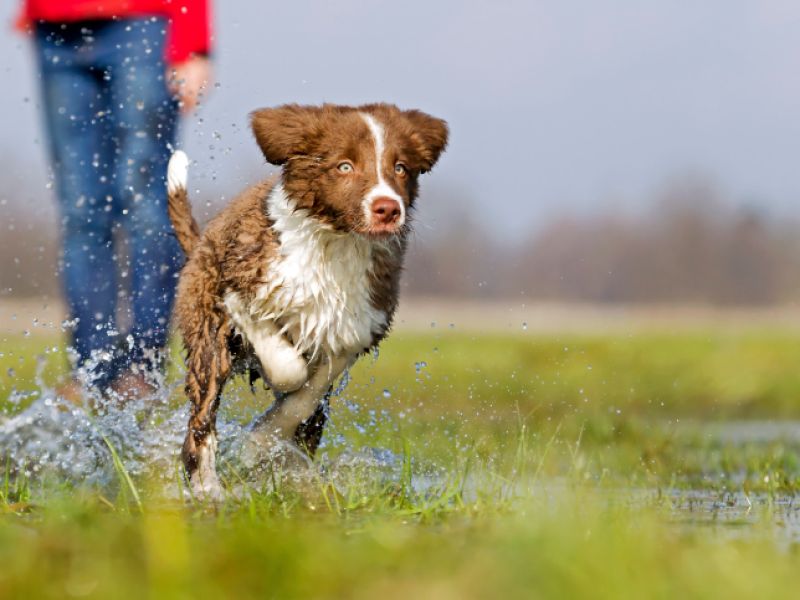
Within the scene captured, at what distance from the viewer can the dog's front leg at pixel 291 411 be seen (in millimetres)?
6062

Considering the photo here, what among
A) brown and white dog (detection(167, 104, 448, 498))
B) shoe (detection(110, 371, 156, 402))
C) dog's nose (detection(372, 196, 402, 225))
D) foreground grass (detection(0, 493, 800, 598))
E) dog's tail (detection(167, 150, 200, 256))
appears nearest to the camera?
foreground grass (detection(0, 493, 800, 598))

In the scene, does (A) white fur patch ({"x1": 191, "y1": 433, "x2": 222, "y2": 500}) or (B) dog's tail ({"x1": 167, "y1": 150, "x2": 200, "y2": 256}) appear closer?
(A) white fur patch ({"x1": 191, "y1": 433, "x2": 222, "y2": 500})

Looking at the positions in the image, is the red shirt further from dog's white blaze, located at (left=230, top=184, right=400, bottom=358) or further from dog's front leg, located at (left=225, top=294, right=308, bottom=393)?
dog's front leg, located at (left=225, top=294, right=308, bottom=393)

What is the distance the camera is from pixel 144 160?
7672 millimetres

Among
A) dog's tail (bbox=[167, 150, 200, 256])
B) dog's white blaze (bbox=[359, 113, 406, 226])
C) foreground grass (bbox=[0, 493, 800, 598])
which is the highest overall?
dog's white blaze (bbox=[359, 113, 406, 226])

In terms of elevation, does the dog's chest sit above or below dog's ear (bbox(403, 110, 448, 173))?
below

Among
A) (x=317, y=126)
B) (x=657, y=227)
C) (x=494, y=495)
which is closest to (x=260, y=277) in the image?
(x=317, y=126)

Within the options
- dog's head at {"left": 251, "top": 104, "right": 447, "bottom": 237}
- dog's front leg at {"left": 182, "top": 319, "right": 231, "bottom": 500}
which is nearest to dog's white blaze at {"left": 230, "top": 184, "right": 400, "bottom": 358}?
dog's head at {"left": 251, "top": 104, "right": 447, "bottom": 237}

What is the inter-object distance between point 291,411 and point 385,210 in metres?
1.32

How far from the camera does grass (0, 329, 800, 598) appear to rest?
275 centimetres

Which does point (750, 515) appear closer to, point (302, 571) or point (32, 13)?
point (302, 571)

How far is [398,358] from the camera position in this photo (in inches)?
662

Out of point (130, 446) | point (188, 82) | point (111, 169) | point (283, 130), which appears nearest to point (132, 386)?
point (130, 446)

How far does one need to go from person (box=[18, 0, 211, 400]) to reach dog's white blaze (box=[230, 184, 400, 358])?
73.8 inches
